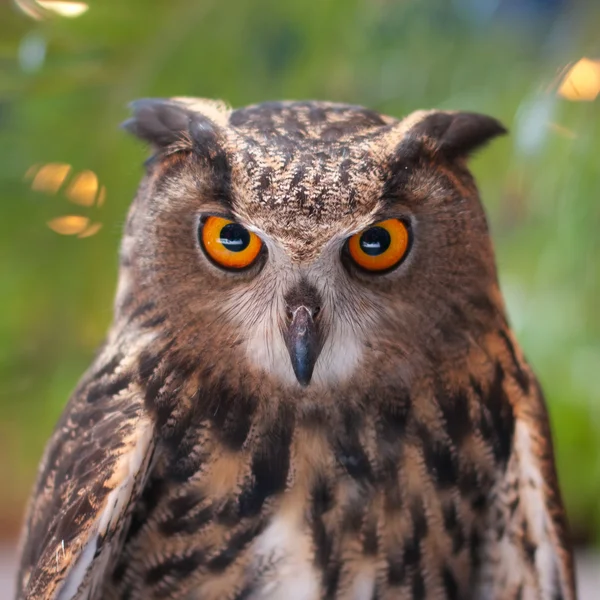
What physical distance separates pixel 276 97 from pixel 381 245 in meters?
1.02

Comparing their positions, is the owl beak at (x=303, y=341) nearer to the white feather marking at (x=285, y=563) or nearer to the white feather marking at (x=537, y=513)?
the white feather marking at (x=285, y=563)

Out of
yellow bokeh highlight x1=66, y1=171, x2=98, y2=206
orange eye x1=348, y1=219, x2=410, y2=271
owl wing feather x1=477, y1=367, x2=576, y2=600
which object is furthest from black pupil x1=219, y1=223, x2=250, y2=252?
yellow bokeh highlight x1=66, y1=171, x2=98, y2=206

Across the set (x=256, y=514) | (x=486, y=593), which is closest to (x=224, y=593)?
(x=256, y=514)

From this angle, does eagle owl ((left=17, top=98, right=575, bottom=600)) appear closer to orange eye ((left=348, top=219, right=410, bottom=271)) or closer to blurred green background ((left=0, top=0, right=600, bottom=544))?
orange eye ((left=348, top=219, right=410, bottom=271))

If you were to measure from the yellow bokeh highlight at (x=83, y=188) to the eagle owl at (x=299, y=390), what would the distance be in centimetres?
62

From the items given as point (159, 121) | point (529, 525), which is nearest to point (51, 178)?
point (159, 121)

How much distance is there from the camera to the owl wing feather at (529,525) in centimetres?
99

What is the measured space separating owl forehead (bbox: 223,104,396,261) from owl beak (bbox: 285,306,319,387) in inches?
2.5

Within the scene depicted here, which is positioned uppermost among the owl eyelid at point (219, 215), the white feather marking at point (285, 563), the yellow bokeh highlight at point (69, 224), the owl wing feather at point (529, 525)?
the yellow bokeh highlight at point (69, 224)

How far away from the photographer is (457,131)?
85cm

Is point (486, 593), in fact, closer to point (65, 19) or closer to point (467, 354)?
point (467, 354)

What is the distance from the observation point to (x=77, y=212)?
1548 millimetres

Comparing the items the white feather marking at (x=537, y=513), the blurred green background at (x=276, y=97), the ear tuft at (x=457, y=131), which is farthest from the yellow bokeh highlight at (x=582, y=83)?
the white feather marking at (x=537, y=513)

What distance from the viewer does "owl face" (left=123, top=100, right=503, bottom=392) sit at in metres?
0.72
